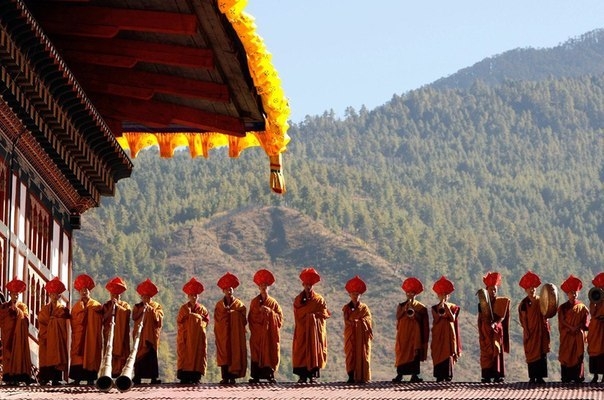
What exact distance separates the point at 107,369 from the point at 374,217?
12863 cm

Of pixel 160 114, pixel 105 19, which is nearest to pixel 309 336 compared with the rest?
pixel 105 19

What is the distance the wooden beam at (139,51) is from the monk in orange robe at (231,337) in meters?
3.02

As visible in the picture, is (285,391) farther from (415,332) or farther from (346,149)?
(346,149)

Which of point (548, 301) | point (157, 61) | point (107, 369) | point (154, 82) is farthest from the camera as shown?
point (154, 82)

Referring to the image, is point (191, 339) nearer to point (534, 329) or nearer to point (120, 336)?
point (120, 336)

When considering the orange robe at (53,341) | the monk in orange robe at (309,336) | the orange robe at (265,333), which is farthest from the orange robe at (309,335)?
the orange robe at (53,341)

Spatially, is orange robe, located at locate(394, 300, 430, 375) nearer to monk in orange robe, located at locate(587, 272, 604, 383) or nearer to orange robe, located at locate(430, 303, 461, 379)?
orange robe, located at locate(430, 303, 461, 379)

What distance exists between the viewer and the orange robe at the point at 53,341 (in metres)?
22.4

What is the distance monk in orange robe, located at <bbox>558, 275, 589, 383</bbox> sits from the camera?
21641 millimetres

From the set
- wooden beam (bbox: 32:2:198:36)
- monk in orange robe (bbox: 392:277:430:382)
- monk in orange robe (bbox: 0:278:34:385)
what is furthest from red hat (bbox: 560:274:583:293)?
monk in orange robe (bbox: 0:278:34:385)

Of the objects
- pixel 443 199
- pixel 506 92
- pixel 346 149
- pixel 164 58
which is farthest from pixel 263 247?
pixel 164 58

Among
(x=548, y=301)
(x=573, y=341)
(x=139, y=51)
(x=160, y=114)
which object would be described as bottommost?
(x=573, y=341)

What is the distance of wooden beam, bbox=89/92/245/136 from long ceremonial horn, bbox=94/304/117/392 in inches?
208

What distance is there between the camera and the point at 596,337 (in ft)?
70.5
